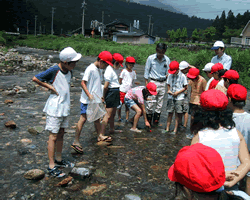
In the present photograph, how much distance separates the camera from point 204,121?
6.33 feet

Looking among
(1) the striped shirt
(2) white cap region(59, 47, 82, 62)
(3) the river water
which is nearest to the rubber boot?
(3) the river water

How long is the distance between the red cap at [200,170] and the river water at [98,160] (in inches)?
74.6

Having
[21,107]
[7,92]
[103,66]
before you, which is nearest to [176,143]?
[103,66]

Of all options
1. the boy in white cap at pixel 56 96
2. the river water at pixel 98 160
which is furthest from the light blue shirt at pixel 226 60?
the boy in white cap at pixel 56 96

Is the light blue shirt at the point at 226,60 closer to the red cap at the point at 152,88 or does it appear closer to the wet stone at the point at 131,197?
the red cap at the point at 152,88

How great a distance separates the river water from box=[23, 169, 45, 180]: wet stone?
5 centimetres

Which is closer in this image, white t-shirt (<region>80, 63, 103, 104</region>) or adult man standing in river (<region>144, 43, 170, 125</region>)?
white t-shirt (<region>80, 63, 103, 104</region>)

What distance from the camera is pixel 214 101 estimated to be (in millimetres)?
1874

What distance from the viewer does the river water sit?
2.96 meters

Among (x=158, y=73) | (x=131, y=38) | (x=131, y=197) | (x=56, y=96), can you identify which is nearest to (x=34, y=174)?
(x=56, y=96)

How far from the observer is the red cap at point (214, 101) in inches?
73.7

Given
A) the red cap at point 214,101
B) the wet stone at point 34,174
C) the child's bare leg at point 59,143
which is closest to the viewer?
the red cap at point 214,101

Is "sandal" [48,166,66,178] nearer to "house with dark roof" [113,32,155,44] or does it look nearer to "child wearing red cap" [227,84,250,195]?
"child wearing red cap" [227,84,250,195]

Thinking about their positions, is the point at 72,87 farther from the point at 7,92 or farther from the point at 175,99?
→ the point at 175,99
